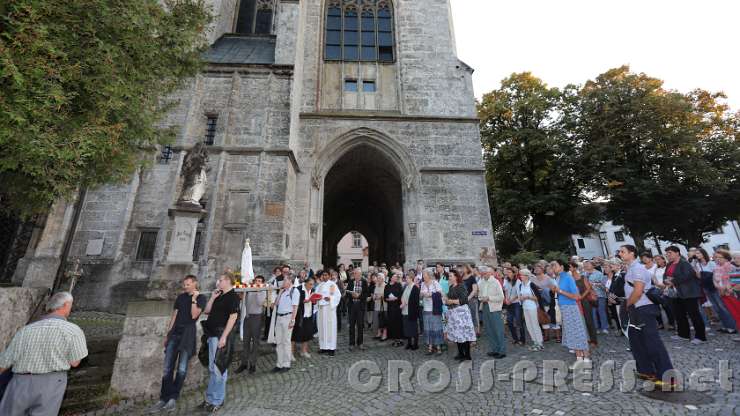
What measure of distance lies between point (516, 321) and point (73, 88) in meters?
9.95

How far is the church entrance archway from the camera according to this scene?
16058 mm

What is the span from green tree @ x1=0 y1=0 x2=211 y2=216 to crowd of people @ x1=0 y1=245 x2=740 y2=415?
3739mm

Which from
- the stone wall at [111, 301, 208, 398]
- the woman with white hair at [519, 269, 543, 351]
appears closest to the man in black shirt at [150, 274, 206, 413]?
the stone wall at [111, 301, 208, 398]

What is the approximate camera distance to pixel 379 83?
624 inches

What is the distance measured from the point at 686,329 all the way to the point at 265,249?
35.9 feet

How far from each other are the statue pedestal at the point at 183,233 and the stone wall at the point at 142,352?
1622mm

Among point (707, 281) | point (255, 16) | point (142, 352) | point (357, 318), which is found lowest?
point (142, 352)

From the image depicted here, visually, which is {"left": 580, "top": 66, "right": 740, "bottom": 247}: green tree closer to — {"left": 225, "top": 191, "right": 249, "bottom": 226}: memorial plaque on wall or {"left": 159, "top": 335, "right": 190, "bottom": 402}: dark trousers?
{"left": 225, "top": 191, "right": 249, "bottom": 226}: memorial plaque on wall

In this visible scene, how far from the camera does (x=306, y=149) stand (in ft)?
46.5

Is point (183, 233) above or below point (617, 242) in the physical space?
below

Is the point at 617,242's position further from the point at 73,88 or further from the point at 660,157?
the point at 73,88

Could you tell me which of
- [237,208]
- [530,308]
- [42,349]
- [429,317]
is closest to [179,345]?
[42,349]

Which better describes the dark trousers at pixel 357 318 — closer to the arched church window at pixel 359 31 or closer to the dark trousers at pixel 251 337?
the dark trousers at pixel 251 337

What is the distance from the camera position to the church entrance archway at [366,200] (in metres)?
16.1
